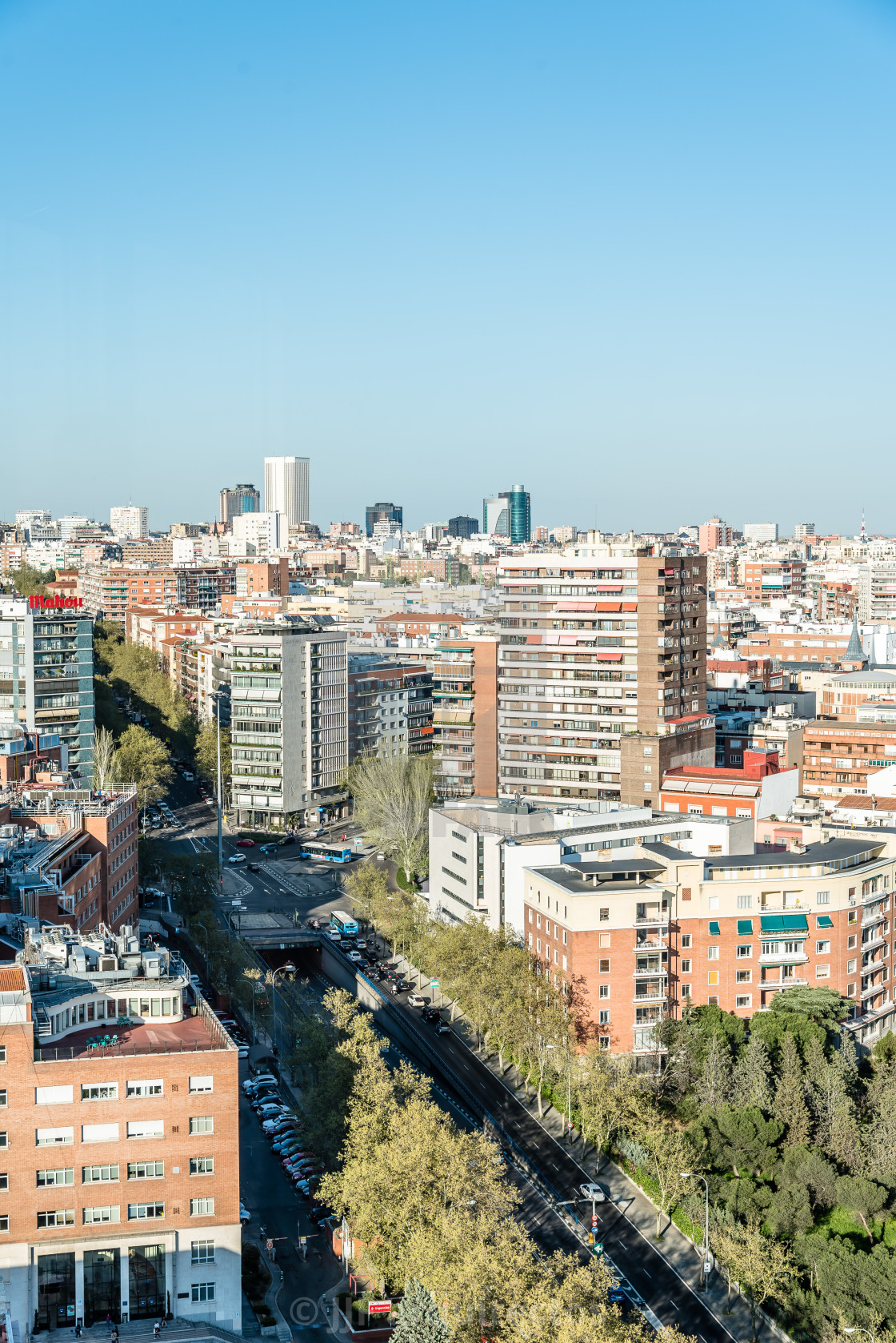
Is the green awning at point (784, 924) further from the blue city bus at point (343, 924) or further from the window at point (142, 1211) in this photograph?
the window at point (142, 1211)

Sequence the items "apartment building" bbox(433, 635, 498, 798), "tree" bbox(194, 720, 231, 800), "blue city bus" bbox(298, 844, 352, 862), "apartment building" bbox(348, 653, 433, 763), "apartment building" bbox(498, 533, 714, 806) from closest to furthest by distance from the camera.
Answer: "apartment building" bbox(498, 533, 714, 806), "apartment building" bbox(433, 635, 498, 798), "blue city bus" bbox(298, 844, 352, 862), "tree" bbox(194, 720, 231, 800), "apartment building" bbox(348, 653, 433, 763)

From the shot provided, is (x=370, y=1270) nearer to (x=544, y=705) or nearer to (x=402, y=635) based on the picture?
(x=544, y=705)

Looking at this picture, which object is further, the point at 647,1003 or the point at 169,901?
the point at 169,901

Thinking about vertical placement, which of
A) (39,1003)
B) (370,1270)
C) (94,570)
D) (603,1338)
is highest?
(94,570)

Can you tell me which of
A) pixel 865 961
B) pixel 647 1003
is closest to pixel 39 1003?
pixel 647 1003

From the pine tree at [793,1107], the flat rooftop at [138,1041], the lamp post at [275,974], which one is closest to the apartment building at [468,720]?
the lamp post at [275,974]

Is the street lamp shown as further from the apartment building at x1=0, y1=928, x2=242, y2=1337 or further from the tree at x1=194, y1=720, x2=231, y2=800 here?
the tree at x1=194, y1=720, x2=231, y2=800

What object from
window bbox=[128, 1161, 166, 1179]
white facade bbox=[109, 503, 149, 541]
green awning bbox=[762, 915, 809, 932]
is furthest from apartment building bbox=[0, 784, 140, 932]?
white facade bbox=[109, 503, 149, 541]
